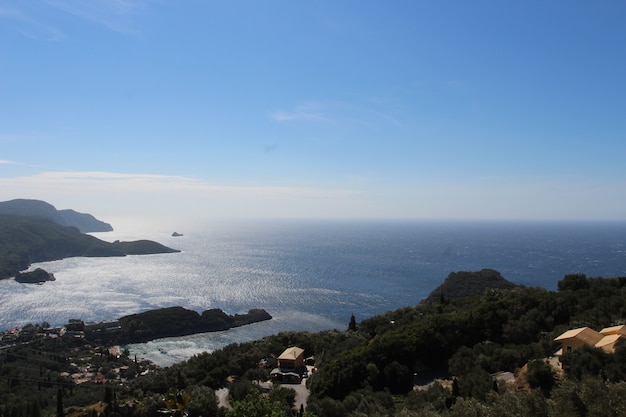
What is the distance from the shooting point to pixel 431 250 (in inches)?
6599

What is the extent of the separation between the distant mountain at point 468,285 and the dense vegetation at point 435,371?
37.9 metres

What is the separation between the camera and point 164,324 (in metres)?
72.6

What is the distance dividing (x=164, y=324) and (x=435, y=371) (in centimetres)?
5690

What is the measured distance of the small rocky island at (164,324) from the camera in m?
Answer: 69.4

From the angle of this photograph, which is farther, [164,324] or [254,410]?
[164,324]

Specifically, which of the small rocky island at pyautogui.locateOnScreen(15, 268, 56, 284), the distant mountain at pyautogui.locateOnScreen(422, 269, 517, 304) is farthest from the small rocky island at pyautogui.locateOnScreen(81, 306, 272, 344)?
the small rocky island at pyautogui.locateOnScreen(15, 268, 56, 284)

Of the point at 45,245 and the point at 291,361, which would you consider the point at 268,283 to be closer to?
the point at 291,361

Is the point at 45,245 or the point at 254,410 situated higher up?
the point at 254,410

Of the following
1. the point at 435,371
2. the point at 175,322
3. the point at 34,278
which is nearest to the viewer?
the point at 435,371

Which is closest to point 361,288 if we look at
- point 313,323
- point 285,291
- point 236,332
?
point 285,291

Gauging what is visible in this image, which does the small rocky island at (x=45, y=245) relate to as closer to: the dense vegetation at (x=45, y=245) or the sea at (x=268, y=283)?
the dense vegetation at (x=45, y=245)

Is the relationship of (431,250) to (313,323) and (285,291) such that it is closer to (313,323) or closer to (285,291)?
(285,291)

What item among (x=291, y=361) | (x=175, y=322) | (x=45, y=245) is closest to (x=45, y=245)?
(x=45, y=245)

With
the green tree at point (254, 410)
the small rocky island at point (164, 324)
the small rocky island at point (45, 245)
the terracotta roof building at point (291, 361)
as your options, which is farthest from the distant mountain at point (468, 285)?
the small rocky island at point (45, 245)
